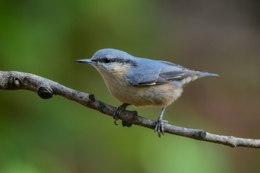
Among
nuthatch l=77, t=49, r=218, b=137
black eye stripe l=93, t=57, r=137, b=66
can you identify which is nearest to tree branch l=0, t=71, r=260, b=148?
nuthatch l=77, t=49, r=218, b=137

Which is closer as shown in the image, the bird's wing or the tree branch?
the tree branch

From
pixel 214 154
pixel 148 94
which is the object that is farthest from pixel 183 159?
pixel 148 94

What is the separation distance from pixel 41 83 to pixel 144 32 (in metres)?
1.29

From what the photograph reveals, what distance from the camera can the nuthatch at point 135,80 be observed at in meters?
1.70

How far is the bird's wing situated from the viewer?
5.81 feet

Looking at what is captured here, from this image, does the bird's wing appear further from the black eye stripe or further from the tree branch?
the tree branch

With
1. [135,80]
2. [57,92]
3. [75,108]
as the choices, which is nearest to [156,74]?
[135,80]

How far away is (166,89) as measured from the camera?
186 cm

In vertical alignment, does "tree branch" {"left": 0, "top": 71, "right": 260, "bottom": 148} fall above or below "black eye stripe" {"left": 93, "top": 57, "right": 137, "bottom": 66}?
below

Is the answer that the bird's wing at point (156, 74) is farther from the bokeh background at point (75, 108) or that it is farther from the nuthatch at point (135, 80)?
the bokeh background at point (75, 108)

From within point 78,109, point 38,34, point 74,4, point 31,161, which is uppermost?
point 74,4

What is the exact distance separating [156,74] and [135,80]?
18cm

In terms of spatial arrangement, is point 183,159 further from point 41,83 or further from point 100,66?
point 41,83

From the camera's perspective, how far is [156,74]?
1.90m
